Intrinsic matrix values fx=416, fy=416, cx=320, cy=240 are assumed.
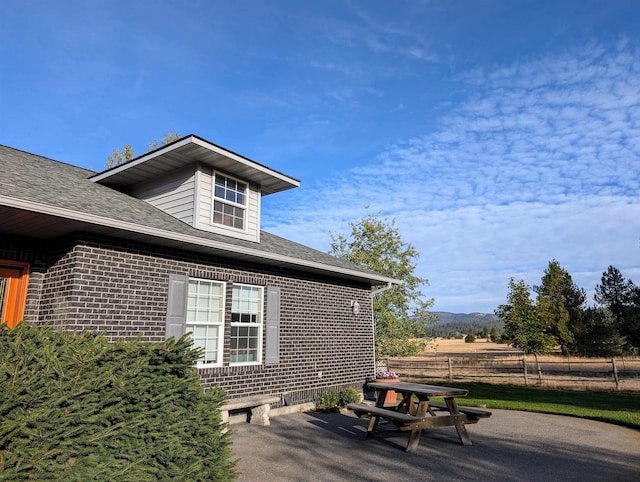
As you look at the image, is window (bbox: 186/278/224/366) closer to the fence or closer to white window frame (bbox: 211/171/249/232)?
white window frame (bbox: 211/171/249/232)

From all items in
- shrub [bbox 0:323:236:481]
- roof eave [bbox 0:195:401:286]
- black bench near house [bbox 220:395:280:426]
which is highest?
roof eave [bbox 0:195:401:286]

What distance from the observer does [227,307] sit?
338 inches

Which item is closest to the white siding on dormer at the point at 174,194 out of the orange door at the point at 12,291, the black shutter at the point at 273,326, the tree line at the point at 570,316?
the black shutter at the point at 273,326

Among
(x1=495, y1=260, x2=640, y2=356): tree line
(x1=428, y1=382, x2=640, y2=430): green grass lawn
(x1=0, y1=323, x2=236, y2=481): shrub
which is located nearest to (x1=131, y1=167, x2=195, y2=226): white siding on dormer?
(x1=0, y1=323, x2=236, y2=481): shrub

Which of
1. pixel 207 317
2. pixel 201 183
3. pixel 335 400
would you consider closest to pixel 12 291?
pixel 207 317

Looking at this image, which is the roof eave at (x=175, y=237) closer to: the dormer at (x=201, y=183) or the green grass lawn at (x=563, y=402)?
the dormer at (x=201, y=183)

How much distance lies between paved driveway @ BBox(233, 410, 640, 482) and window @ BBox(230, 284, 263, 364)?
1443 mm

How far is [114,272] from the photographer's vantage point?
7020 mm

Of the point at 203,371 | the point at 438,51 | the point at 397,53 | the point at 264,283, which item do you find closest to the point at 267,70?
the point at 397,53

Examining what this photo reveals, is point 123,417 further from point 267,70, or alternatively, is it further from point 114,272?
point 267,70

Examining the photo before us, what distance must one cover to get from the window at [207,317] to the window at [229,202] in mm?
1683

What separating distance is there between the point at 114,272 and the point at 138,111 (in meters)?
7.32

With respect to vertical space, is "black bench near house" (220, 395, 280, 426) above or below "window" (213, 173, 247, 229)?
below

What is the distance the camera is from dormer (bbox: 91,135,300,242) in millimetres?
8883
